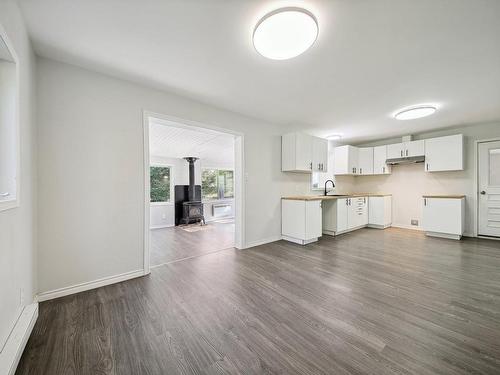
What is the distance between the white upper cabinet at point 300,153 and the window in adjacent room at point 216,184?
360 cm

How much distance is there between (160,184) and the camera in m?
6.01

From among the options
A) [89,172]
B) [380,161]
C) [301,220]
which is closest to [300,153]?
[301,220]

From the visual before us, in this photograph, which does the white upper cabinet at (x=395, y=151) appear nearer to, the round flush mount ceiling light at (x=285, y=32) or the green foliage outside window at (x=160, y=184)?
the round flush mount ceiling light at (x=285, y=32)

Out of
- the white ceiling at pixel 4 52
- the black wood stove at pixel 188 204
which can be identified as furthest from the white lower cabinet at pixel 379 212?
the white ceiling at pixel 4 52

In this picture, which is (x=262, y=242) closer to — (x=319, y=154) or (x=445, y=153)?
(x=319, y=154)

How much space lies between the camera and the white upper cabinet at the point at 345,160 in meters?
5.25

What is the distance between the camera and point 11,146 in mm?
1346

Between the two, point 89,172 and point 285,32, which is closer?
point 285,32

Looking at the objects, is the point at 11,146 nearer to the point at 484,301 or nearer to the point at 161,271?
the point at 161,271

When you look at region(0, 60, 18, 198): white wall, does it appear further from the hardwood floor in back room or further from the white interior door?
the white interior door

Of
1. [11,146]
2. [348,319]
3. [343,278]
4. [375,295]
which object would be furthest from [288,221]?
[11,146]

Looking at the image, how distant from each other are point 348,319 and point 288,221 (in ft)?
7.97

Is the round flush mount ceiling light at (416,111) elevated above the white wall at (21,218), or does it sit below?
above

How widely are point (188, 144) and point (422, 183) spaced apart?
6026 mm
